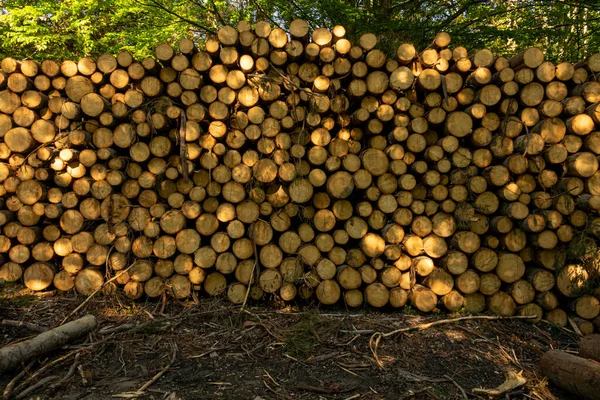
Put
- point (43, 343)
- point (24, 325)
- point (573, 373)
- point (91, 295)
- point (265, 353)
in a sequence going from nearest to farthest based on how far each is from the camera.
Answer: point (573, 373) < point (43, 343) < point (265, 353) < point (24, 325) < point (91, 295)

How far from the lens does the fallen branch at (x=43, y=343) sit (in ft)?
8.65

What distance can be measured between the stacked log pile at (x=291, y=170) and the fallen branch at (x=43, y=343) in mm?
653

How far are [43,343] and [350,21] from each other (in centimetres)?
625

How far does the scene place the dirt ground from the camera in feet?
8.48

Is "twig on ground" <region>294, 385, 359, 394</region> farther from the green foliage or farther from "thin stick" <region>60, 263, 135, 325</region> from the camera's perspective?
the green foliage

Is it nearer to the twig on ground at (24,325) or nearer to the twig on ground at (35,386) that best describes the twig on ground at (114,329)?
the twig on ground at (24,325)

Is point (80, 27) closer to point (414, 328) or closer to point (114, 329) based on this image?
point (114, 329)

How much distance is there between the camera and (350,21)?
22.0 feet

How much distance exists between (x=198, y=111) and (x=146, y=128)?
528mm

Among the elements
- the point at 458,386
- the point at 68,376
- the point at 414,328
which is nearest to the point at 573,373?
the point at 458,386

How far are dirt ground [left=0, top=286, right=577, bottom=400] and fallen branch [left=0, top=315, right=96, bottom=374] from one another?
8 cm

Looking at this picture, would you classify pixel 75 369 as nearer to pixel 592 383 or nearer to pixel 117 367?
pixel 117 367

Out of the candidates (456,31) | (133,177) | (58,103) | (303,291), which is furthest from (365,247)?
(456,31)

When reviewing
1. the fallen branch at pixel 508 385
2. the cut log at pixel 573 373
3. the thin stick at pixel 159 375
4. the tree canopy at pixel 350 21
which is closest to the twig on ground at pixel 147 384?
the thin stick at pixel 159 375
